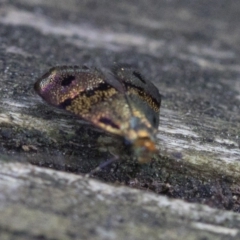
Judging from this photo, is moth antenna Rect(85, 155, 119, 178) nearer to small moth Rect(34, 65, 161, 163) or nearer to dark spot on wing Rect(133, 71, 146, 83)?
small moth Rect(34, 65, 161, 163)

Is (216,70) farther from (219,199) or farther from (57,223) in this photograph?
(57,223)

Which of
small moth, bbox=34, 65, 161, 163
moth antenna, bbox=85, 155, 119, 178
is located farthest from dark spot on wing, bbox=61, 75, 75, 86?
moth antenna, bbox=85, 155, 119, 178

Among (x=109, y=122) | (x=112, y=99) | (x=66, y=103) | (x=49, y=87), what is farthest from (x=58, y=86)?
(x=109, y=122)

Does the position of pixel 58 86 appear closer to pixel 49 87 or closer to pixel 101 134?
pixel 49 87

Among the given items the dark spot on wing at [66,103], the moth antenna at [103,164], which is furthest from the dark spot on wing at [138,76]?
the moth antenna at [103,164]

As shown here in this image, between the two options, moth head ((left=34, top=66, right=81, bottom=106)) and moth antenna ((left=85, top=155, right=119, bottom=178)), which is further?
moth head ((left=34, top=66, right=81, bottom=106))

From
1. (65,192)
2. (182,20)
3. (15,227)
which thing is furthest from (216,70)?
(15,227)
